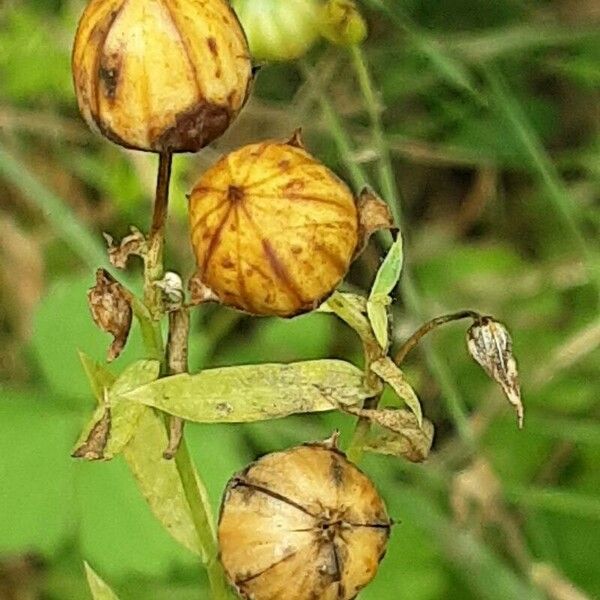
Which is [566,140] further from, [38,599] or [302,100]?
[38,599]

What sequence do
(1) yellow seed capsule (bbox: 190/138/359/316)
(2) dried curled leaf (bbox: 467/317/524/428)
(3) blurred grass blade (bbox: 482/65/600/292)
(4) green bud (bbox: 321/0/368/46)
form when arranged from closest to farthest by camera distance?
(1) yellow seed capsule (bbox: 190/138/359/316) → (2) dried curled leaf (bbox: 467/317/524/428) → (4) green bud (bbox: 321/0/368/46) → (3) blurred grass blade (bbox: 482/65/600/292)

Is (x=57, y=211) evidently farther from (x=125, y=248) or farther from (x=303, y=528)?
(x=303, y=528)

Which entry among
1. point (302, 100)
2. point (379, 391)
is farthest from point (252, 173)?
point (302, 100)

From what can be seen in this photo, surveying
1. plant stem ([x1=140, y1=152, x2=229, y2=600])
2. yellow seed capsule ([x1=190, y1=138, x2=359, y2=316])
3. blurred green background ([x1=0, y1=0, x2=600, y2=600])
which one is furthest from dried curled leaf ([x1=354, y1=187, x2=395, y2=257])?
blurred green background ([x1=0, y1=0, x2=600, y2=600])

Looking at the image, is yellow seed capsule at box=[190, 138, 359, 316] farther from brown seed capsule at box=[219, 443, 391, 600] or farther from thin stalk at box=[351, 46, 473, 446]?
Answer: thin stalk at box=[351, 46, 473, 446]

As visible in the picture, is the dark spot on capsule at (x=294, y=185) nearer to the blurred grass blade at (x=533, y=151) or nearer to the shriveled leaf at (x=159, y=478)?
the shriveled leaf at (x=159, y=478)

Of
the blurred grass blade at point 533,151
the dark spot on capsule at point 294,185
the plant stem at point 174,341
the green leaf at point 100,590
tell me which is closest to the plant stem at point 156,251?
the plant stem at point 174,341

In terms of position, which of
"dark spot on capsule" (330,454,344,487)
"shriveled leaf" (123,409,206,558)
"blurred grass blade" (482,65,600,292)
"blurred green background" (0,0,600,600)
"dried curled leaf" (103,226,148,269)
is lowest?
"blurred green background" (0,0,600,600)
